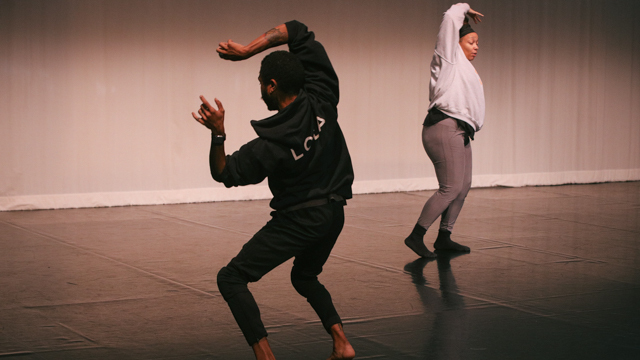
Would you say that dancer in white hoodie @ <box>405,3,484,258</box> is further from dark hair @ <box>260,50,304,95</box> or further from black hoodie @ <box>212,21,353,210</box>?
dark hair @ <box>260,50,304,95</box>

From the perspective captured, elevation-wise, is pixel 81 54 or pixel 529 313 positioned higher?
pixel 81 54

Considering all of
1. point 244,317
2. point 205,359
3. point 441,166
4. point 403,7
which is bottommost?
point 205,359

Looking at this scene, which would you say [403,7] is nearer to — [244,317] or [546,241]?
[546,241]

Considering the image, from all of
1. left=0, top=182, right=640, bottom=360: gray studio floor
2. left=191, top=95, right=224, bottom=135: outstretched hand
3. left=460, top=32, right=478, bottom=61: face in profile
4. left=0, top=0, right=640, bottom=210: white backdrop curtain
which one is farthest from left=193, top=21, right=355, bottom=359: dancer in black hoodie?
left=0, top=0, right=640, bottom=210: white backdrop curtain

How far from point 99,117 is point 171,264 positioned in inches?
127

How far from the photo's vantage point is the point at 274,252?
280cm

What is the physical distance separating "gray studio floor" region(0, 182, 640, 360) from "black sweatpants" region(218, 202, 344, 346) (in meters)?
0.38

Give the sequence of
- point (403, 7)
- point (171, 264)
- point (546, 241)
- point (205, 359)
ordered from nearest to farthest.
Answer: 1. point (205, 359)
2. point (171, 264)
3. point (546, 241)
4. point (403, 7)

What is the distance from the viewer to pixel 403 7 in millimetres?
9109

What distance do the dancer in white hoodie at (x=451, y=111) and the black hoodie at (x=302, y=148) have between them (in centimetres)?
206

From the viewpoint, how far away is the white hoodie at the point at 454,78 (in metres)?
4.85

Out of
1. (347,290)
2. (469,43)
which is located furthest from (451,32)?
(347,290)

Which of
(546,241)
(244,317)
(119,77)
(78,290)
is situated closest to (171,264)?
(78,290)

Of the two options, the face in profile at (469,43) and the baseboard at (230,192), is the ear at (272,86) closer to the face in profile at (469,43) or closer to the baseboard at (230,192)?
the face in profile at (469,43)
